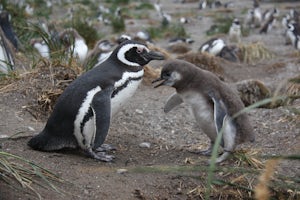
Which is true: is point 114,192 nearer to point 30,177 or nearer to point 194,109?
point 30,177

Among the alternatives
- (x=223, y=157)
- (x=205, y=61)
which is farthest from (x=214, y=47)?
(x=223, y=157)

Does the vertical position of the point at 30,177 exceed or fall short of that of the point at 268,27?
it exceeds it

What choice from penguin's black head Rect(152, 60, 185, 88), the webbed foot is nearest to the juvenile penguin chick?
penguin's black head Rect(152, 60, 185, 88)

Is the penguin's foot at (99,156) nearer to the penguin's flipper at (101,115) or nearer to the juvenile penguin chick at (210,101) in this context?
the penguin's flipper at (101,115)

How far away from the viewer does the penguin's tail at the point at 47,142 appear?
12.0ft

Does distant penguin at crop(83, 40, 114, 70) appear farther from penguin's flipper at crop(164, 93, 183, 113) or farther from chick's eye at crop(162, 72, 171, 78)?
chick's eye at crop(162, 72, 171, 78)

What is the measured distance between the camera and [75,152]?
12.5 feet

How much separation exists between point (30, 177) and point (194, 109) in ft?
4.03

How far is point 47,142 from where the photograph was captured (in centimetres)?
365

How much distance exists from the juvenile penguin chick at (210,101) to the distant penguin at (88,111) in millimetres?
310

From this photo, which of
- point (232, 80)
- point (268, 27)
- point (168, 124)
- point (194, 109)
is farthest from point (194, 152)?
point (268, 27)

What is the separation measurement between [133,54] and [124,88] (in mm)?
277

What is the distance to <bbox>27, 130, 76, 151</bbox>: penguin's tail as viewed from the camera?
12.0 ft

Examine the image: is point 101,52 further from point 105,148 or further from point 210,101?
point 210,101
